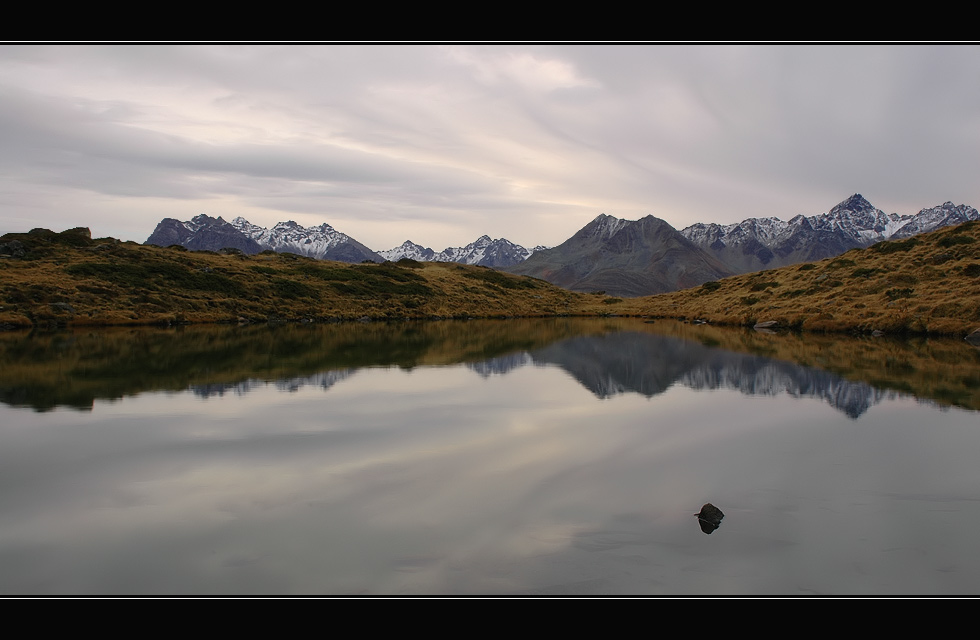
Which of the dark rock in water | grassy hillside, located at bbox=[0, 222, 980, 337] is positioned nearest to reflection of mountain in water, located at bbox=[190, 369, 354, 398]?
the dark rock in water

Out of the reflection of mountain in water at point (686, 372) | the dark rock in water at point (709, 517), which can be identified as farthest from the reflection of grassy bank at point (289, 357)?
the dark rock in water at point (709, 517)

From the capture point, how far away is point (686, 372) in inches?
1093

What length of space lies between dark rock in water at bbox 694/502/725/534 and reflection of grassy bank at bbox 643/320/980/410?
14.6 meters

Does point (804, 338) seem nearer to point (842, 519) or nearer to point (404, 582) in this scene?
point (842, 519)

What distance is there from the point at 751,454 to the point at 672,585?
7089mm

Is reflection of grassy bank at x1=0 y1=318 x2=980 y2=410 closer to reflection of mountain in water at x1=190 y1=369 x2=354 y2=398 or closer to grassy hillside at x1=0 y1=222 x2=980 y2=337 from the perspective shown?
reflection of mountain in water at x1=190 y1=369 x2=354 y2=398

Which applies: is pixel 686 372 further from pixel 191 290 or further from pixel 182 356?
pixel 191 290

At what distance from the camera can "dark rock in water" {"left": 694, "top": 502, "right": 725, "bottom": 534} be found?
29.2ft

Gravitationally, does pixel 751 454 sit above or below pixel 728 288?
below

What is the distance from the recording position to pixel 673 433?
15219 millimetres

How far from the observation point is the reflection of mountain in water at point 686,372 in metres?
21.4

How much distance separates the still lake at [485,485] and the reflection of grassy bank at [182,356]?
0.48m
